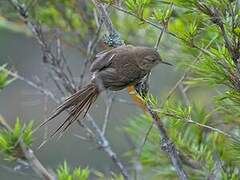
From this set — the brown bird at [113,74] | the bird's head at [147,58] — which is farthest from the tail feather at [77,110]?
the bird's head at [147,58]

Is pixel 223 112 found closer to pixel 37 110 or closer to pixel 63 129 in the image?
pixel 63 129

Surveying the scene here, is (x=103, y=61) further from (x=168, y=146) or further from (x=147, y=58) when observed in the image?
(x=168, y=146)

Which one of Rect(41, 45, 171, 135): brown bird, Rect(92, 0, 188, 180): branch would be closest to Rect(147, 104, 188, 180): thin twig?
Rect(92, 0, 188, 180): branch

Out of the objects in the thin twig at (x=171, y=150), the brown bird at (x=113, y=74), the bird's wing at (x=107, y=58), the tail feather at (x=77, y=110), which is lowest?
the thin twig at (x=171, y=150)

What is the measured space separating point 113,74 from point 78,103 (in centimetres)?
9

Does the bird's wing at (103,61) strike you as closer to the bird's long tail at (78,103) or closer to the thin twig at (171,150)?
the bird's long tail at (78,103)

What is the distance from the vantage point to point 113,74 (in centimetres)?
127

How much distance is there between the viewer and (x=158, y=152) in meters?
1.60

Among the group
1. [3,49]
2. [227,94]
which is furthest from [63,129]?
[3,49]

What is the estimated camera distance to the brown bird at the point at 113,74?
126 centimetres

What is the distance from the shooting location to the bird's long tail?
4.05ft

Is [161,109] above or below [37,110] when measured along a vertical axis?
above

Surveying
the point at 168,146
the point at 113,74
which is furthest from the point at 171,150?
the point at 113,74

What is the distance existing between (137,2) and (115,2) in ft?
0.20
